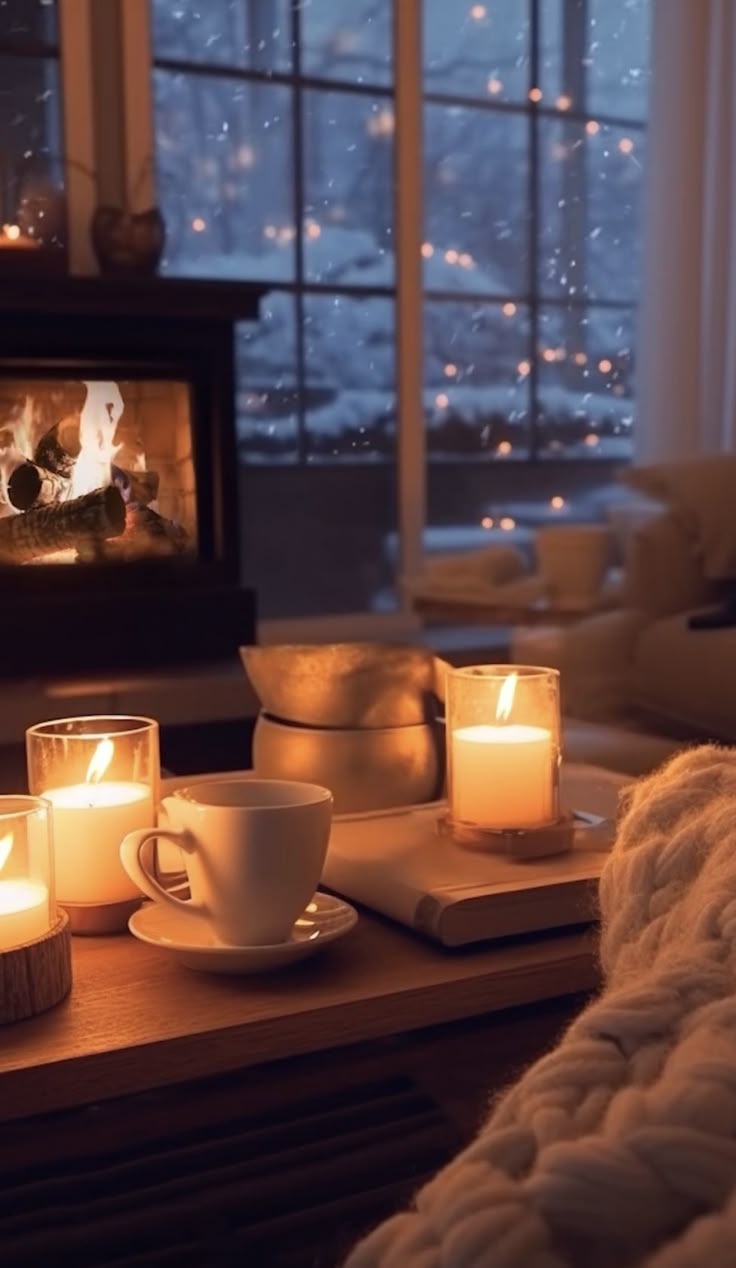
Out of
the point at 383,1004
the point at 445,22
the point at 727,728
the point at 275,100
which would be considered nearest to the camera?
the point at 383,1004

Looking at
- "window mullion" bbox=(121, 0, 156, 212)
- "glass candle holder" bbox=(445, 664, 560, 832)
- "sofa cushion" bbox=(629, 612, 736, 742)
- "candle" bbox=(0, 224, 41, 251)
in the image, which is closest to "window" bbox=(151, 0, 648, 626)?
"window mullion" bbox=(121, 0, 156, 212)

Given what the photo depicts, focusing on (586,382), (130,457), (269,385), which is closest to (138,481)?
(130,457)

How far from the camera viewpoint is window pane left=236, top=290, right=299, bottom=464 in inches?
161

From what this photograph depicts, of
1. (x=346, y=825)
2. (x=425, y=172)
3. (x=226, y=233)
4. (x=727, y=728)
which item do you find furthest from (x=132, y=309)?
(x=346, y=825)

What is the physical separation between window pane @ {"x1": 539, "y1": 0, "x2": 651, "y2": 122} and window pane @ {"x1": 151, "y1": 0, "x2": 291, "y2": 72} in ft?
3.12

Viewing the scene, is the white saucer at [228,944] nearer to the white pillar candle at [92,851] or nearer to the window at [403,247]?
the white pillar candle at [92,851]

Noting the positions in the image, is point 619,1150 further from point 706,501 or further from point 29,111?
point 29,111

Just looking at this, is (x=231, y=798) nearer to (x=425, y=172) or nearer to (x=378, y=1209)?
(x=378, y=1209)

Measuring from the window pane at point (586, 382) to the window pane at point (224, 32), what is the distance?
1.21 m

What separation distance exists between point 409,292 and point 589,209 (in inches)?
32.8

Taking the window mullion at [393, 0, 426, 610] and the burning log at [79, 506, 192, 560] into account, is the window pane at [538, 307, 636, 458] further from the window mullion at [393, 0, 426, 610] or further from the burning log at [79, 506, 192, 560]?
the burning log at [79, 506, 192, 560]

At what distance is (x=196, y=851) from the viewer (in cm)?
77

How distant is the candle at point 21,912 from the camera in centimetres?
72

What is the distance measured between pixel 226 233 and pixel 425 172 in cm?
70
